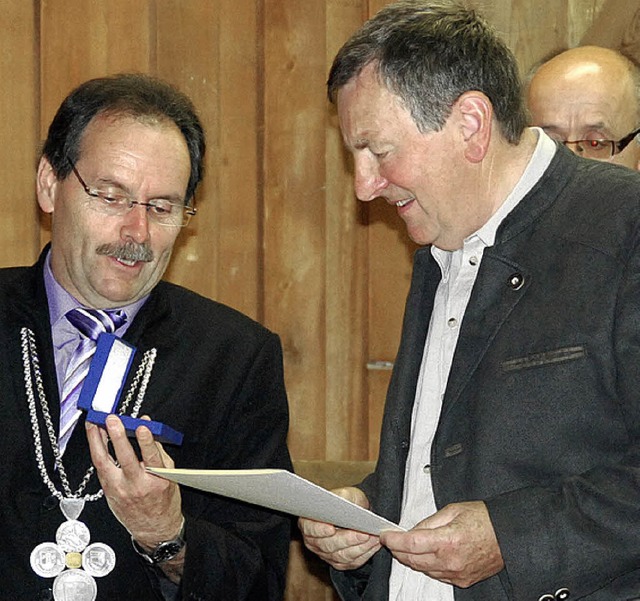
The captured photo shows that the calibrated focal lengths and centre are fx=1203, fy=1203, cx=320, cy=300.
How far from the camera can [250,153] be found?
379 cm

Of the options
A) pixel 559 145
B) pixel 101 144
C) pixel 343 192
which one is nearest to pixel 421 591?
pixel 559 145

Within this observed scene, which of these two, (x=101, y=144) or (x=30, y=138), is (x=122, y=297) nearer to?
(x=101, y=144)

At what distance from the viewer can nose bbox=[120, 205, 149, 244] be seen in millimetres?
2770

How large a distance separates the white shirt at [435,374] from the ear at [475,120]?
0.37 ft

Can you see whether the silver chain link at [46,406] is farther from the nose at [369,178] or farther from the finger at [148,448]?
the nose at [369,178]

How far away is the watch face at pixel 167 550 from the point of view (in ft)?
8.38

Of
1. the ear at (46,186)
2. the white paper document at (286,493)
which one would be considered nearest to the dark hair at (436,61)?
the white paper document at (286,493)

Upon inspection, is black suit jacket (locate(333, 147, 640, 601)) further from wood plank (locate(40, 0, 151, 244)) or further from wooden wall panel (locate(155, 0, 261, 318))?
wood plank (locate(40, 0, 151, 244))

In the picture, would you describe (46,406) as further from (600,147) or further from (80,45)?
(600,147)

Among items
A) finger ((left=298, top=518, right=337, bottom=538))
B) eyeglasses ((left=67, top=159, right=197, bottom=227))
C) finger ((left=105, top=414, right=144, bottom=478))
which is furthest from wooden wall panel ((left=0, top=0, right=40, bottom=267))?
finger ((left=298, top=518, right=337, bottom=538))

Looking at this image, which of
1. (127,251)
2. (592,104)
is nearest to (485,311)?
(127,251)

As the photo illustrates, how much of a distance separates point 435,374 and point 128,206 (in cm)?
87

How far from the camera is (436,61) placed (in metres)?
2.37

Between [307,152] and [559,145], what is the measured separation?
1.50m
